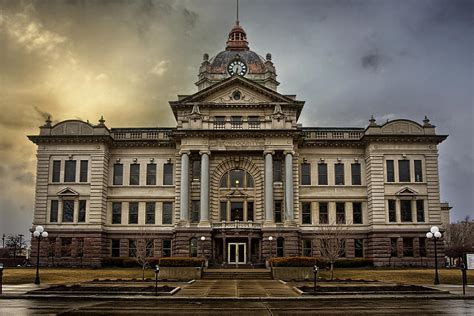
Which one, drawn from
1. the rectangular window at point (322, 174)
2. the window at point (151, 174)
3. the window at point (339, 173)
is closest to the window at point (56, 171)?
the window at point (151, 174)

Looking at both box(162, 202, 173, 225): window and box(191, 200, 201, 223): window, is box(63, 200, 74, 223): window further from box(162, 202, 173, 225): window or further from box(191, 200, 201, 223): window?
box(191, 200, 201, 223): window

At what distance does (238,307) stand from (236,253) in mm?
39136

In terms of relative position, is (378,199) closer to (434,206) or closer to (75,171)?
(434,206)

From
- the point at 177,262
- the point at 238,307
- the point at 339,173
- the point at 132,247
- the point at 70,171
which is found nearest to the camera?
the point at 238,307

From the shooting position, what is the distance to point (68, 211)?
6612 centimetres

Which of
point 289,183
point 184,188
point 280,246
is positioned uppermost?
point 289,183

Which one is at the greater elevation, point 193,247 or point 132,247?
point 193,247

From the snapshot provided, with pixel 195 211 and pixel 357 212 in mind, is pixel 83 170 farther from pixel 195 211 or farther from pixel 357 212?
pixel 357 212

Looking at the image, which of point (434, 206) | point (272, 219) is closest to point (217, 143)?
point (272, 219)

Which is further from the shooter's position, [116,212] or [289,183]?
[116,212]

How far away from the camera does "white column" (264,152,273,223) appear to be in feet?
208

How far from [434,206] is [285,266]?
2625 cm

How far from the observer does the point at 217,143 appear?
214ft

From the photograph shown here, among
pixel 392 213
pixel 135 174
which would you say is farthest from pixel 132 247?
pixel 392 213
